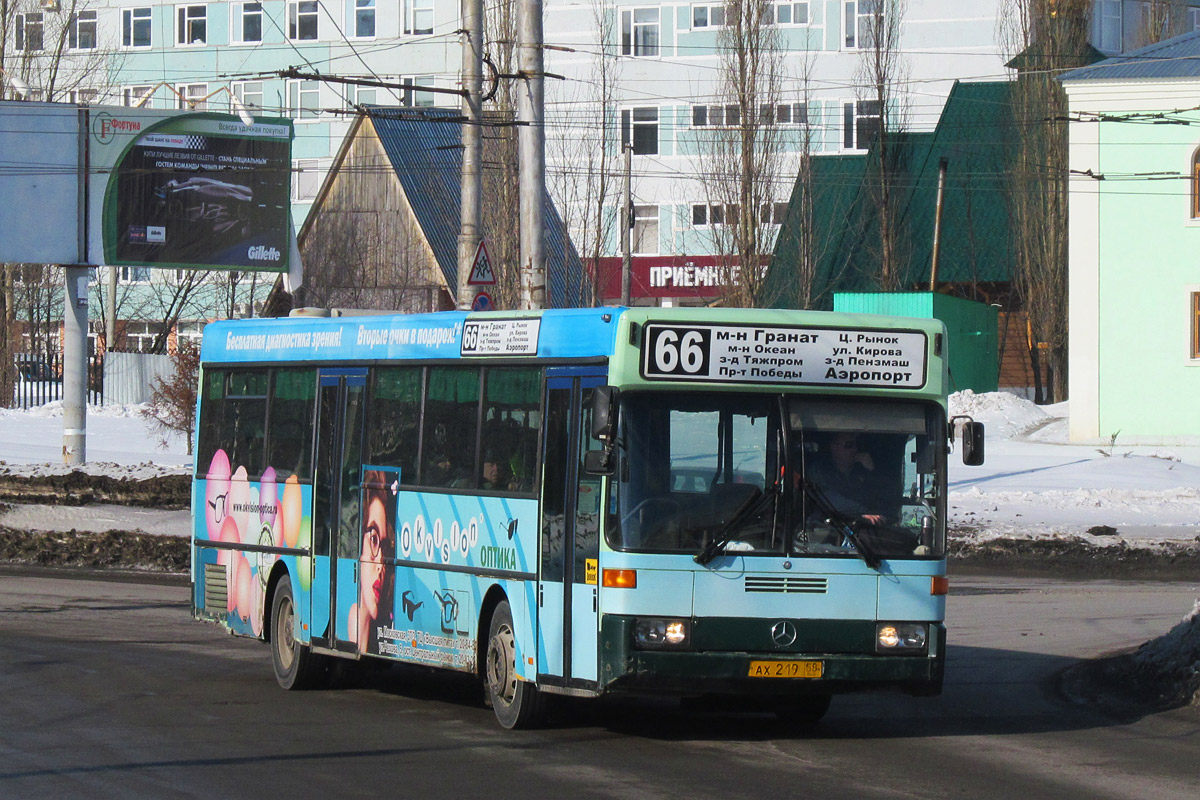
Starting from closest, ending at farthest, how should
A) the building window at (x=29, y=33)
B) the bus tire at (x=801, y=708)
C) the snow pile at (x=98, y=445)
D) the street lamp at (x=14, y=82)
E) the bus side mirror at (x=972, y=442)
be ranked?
the bus side mirror at (x=972, y=442)
the bus tire at (x=801, y=708)
the snow pile at (x=98, y=445)
the street lamp at (x=14, y=82)
the building window at (x=29, y=33)

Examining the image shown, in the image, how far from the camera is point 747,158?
4966cm

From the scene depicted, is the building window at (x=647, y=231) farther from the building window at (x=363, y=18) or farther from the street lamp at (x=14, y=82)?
the street lamp at (x=14, y=82)

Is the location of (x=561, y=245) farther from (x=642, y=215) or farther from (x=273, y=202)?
(x=273, y=202)

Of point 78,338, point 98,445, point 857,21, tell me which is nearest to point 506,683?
point 78,338

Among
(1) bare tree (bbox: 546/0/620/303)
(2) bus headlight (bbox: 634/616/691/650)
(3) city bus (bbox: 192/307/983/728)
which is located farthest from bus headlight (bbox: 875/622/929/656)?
(1) bare tree (bbox: 546/0/620/303)

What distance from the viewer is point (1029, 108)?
52.1 meters

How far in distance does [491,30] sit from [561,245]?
454 inches

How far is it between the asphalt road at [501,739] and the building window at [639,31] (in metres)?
51.6

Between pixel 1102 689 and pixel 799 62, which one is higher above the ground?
pixel 799 62

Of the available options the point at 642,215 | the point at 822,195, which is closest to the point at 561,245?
the point at 822,195

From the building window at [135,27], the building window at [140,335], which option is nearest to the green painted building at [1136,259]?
the building window at [135,27]

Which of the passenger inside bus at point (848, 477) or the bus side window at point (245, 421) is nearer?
the passenger inside bus at point (848, 477)

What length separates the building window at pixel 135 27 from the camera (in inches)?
2625

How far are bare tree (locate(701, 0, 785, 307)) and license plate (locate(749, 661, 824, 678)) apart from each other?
39.5 m
